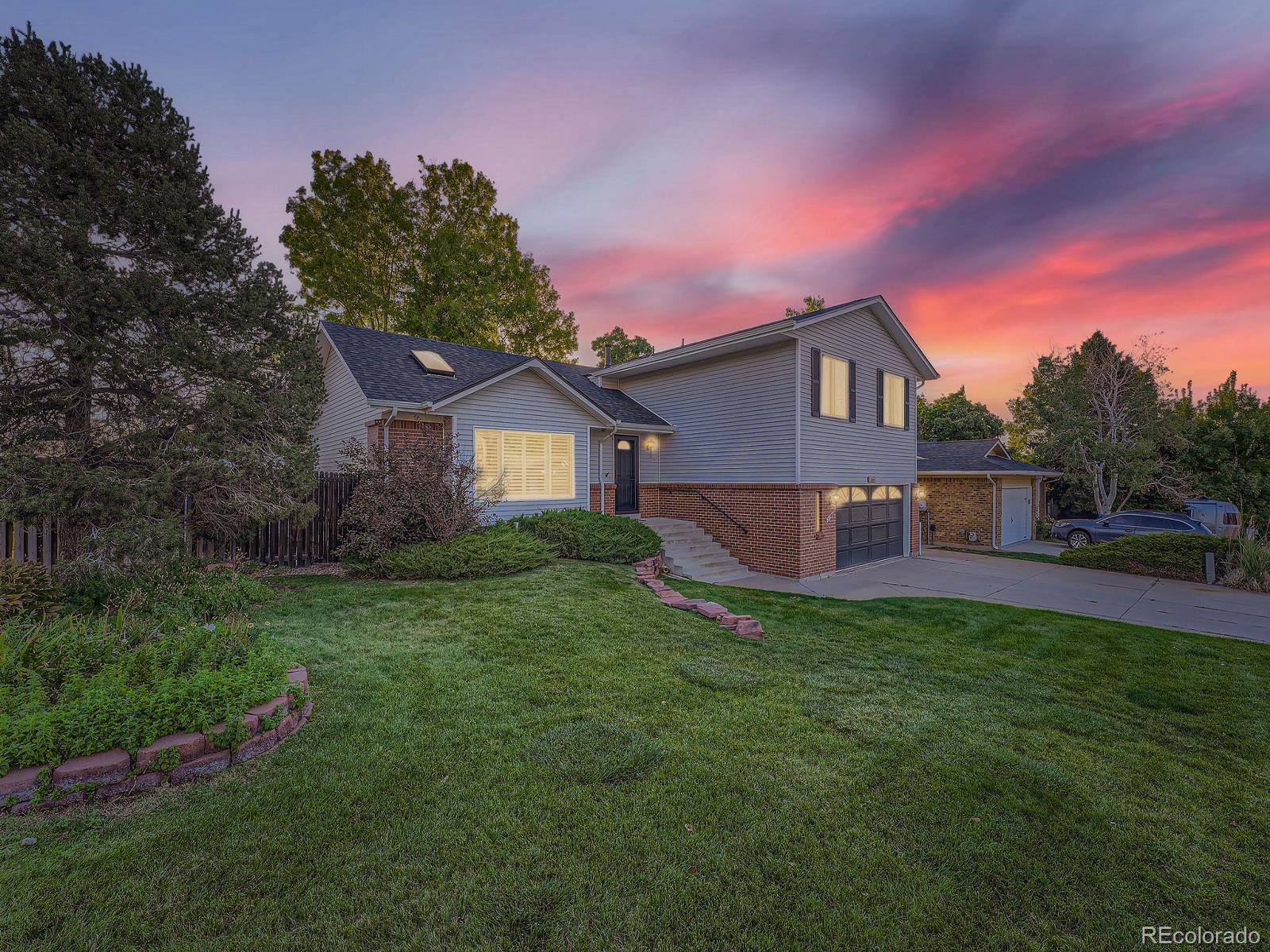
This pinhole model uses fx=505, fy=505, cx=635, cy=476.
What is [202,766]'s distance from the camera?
2.95 meters

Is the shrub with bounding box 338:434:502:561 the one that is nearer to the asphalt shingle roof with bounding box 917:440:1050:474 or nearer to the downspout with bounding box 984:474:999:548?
the asphalt shingle roof with bounding box 917:440:1050:474

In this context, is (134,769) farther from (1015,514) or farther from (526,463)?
(1015,514)

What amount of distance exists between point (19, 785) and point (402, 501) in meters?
6.48

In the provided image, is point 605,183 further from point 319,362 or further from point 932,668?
point 932,668

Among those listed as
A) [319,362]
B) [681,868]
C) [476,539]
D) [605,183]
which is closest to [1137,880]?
[681,868]

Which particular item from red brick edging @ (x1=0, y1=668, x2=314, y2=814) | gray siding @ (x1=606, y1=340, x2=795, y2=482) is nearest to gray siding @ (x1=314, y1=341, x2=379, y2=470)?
gray siding @ (x1=606, y1=340, x2=795, y2=482)

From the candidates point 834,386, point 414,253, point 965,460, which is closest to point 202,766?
point 834,386

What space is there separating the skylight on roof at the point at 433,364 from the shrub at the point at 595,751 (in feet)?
35.2

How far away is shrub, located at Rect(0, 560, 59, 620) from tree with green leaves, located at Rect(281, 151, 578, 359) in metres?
20.4

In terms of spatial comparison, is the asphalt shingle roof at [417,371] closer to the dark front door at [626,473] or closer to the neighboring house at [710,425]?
the neighboring house at [710,425]

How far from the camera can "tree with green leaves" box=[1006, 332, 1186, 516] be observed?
2069cm

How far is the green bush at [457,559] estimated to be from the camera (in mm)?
8250

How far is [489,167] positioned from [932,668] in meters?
28.4

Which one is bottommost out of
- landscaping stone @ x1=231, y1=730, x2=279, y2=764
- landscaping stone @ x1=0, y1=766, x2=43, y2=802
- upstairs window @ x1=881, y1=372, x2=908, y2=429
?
landscaping stone @ x1=231, y1=730, x2=279, y2=764
